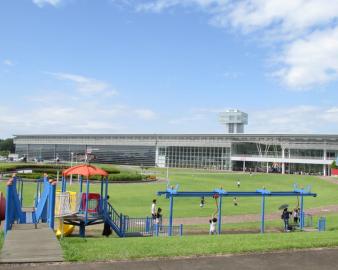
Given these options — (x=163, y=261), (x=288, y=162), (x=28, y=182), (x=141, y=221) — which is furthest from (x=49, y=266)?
(x=288, y=162)

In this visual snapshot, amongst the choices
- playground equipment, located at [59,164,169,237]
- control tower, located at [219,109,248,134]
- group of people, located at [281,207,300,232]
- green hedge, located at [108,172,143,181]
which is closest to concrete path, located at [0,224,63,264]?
playground equipment, located at [59,164,169,237]

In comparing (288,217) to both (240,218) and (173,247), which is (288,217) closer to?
(240,218)

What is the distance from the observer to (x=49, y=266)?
894 centimetres

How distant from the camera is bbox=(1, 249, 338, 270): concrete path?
9.05 m

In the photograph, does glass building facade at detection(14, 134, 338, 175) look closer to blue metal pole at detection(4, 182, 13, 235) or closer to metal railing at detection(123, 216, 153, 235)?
metal railing at detection(123, 216, 153, 235)

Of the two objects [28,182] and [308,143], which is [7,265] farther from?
[308,143]

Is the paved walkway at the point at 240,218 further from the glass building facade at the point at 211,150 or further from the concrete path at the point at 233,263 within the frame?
the glass building facade at the point at 211,150

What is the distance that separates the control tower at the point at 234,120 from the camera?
177 metres

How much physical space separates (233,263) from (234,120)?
556ft

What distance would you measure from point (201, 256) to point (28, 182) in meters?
43.1

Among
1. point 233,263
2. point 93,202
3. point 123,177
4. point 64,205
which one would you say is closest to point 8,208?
point 64,205

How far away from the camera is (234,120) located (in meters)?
177

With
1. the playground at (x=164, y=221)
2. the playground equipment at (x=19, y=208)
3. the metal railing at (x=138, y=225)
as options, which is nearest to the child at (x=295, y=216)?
the playground at (x=164, y=221)

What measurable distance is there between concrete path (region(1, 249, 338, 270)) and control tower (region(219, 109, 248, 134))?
6587 inches
